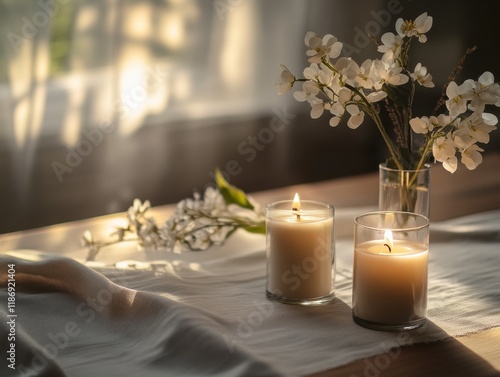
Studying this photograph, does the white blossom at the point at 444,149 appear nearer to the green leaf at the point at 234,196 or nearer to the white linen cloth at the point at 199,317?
the white linen cloth at the point at 199,317

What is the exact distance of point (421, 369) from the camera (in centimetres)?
93

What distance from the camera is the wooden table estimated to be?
927mm

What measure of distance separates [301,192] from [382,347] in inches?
31.6

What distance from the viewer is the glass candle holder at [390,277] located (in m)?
1.03

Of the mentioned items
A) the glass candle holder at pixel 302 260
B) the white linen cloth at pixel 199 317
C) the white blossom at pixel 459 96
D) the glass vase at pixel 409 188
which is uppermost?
the white blossom at pixel 459 96

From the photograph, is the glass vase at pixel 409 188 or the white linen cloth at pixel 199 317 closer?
the white linen cloth at pixel 199 317

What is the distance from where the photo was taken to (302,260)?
1.15 meters

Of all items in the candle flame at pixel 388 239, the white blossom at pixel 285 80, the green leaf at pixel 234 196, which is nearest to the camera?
the candle flame at pixel 388 239

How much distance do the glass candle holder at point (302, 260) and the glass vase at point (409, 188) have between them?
0.33 feet

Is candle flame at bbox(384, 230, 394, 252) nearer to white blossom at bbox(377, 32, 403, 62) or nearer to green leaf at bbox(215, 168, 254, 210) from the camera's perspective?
white blossom at bbox(377, 32, 403, 62)

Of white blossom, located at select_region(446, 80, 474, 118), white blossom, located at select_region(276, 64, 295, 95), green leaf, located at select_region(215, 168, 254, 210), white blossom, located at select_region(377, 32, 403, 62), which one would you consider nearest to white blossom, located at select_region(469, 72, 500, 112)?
white blossom, located at select_region(446, 80, 474, 118)

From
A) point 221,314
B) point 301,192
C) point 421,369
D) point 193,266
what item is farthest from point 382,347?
point 301,192

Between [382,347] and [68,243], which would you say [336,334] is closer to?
[382,347]

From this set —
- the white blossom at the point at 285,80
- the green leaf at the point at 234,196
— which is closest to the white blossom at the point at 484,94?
the white blossom at the point at 285,80
